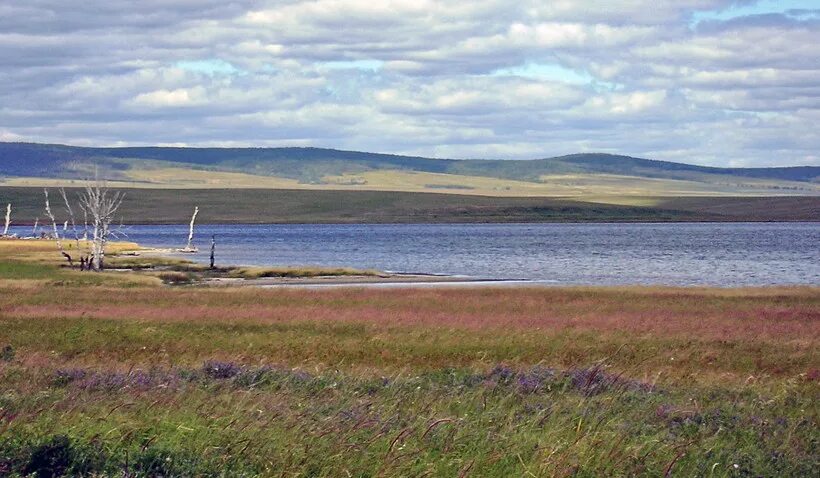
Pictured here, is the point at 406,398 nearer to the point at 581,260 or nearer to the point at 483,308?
the point at 483,308

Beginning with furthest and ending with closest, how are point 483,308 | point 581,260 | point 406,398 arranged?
point 581,260, point 483,308, point 406,398

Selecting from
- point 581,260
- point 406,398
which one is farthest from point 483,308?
point 581,260

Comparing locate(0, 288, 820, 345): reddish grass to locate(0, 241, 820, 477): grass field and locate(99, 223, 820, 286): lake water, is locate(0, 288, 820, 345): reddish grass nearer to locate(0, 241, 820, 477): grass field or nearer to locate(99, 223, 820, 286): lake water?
locate(0, 241, 820, 477): grass field

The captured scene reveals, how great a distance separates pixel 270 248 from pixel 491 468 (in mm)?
111543

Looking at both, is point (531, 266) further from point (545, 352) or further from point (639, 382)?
point (639, 382)

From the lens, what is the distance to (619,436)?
11008mm

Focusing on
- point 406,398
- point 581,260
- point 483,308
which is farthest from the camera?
point 581,260

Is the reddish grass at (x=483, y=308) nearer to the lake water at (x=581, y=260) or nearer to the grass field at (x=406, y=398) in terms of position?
the grass field at (x=406, y=398)

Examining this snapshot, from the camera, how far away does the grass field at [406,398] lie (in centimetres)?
1025

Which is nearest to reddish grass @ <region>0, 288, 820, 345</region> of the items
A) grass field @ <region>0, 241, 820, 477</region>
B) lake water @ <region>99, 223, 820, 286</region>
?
grass field @ <region>0, 241, 820, 477</region>

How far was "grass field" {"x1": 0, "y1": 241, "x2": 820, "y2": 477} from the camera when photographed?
10.2 meters

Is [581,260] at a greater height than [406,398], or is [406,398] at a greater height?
[406,398]

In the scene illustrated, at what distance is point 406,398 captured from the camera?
13.4m

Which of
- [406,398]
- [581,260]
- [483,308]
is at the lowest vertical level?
[581,260]
